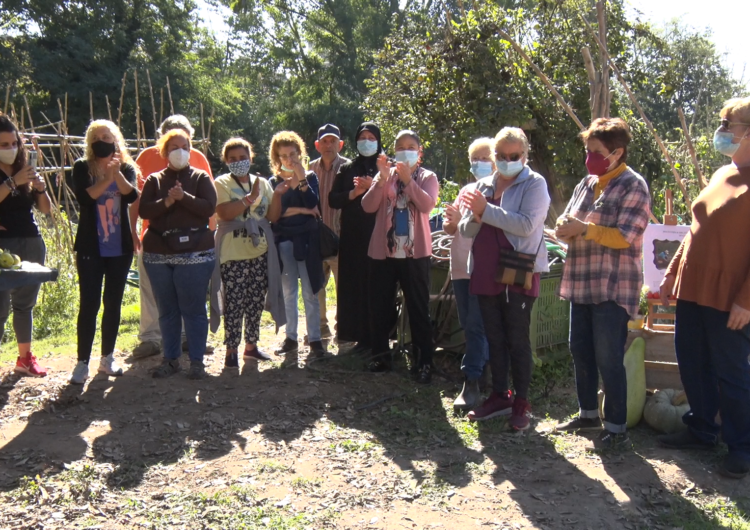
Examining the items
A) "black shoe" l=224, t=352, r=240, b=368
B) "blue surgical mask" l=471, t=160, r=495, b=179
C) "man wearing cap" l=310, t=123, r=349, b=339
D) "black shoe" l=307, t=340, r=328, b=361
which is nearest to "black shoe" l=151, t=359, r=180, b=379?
"black shoe" l=224, t=352, r=240, b=368

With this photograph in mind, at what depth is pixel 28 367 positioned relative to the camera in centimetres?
565

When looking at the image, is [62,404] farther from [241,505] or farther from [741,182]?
[741,182]

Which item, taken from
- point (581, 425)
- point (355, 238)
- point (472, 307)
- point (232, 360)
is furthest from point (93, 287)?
point (581, 425)

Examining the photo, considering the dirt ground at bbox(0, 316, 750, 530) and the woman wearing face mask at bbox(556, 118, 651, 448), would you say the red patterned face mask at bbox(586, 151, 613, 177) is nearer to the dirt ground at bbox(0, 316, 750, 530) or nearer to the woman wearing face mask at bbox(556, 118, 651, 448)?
the woman wearing face mask at bbox(556, 118, 651, 448)

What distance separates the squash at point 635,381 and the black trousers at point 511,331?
59cm

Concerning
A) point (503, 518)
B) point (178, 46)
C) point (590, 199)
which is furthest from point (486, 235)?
point (178, 46)

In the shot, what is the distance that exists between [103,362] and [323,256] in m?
1.98

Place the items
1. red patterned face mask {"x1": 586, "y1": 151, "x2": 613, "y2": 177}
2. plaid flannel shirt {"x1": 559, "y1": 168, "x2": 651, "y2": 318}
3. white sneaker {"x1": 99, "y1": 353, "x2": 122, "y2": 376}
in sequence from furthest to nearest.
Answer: white sneaker {"x1": 99, "y1": 353, "x2": 122, "y2": 376}
red patterned face mask {"x1": 586, "y1": 151, "x2": 613, "y2": 177}
plaid flannel shirt {"x1": 559, "y1": 168, "x2": 651, "y2": 318}

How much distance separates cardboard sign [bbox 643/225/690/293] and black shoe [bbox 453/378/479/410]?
146 centimetres

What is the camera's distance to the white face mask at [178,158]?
529 centimetres

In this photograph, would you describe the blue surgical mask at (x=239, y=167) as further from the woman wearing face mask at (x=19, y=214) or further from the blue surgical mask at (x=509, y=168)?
the blue surgical mask at (x=509, y=168)

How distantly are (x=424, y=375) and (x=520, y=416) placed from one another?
3.60 ft

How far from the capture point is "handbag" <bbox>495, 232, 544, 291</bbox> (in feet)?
14.5

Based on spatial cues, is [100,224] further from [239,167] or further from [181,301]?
[239,167]
